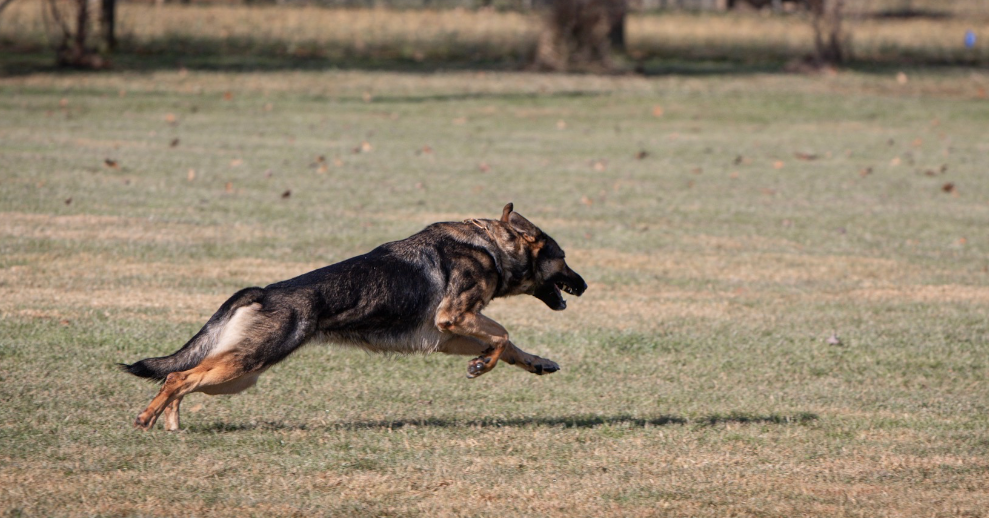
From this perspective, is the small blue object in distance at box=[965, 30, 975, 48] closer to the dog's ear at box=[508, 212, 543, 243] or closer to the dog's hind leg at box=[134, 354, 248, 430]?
the dog's ear at box=[508, 212, 543, 243]

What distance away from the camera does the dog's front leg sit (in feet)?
18.9

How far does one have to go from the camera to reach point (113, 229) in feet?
34.6

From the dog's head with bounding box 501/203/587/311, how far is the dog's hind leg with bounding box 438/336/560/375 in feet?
1.31

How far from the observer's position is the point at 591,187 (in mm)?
14039

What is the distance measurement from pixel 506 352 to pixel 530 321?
98.6 inches

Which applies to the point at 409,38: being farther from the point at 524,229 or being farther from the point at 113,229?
the point at 524,229

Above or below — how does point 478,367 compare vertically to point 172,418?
above

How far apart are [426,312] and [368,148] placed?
11030 millimetres

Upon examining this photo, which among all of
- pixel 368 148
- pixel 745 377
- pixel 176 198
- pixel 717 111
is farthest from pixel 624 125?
pixel 745 377

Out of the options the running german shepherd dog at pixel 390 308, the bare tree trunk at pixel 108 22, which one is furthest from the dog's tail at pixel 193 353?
the bare tree trunk at pixel 108 22

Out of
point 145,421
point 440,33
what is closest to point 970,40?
point 440,33

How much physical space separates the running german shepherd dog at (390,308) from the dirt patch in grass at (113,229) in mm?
4829

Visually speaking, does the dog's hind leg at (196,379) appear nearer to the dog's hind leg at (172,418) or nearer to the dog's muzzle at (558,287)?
the dog's hind leg at (172,418)

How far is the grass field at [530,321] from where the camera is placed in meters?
5.05
